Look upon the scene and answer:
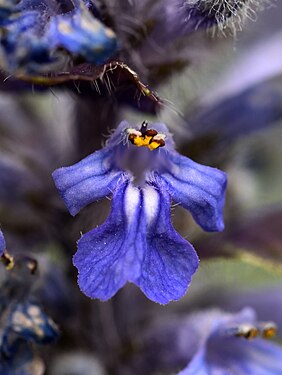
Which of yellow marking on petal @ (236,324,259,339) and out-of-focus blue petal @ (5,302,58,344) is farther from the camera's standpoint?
yellow marking on petal @ (236,324,259,339)

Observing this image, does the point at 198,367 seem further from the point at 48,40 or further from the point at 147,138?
the point at 48,40

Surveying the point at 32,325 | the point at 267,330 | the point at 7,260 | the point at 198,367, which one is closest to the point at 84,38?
the point at 7,260

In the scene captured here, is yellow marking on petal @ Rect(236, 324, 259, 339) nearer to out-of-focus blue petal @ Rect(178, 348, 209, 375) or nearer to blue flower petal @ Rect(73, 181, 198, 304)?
out-of-focus blue petal @ Rect(178, 348, 209, 375)

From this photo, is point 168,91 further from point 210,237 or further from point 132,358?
point 132,358

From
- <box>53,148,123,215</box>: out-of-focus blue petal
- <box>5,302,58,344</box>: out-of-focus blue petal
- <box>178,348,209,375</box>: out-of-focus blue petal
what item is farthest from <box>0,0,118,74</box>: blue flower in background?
<box>178,348,209,375</box>: out-of-focus blue petal

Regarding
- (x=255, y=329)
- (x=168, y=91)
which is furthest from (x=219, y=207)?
(x=168, y=91)

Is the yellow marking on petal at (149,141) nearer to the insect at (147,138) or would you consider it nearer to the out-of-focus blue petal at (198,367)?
the insect at (147,138)
